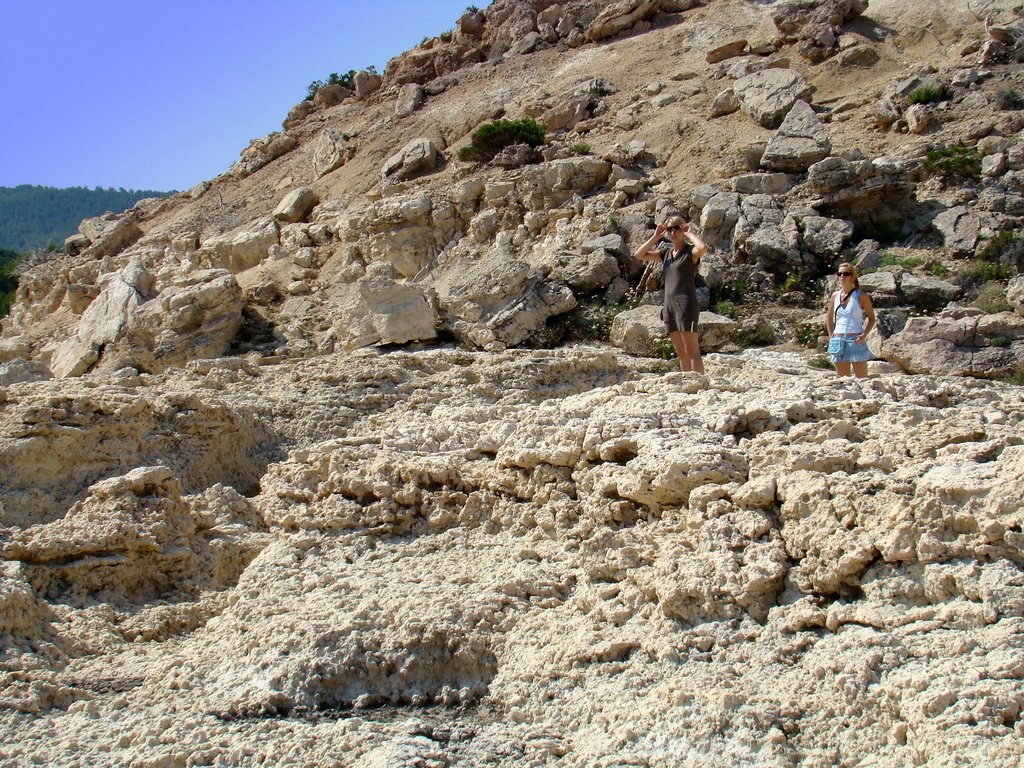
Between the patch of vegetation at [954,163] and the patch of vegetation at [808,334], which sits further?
the patch of vegetation at [954,163]

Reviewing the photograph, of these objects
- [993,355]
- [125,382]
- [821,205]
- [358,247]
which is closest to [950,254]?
[821,205]

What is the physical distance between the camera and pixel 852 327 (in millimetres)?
5480

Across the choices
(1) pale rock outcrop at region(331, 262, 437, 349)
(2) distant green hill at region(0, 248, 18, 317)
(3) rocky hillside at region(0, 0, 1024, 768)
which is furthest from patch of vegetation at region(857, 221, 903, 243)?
(2) distant green hill at region(0, 248, 18, 317)

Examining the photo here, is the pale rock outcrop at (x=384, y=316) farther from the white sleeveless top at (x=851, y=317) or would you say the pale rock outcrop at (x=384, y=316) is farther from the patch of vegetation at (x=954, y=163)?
the patch of vegetation at (x=954, y=163)

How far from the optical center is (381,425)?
498cm

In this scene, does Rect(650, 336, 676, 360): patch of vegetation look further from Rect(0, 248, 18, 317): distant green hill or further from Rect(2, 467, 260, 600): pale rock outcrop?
Rect(0, 248, 18, 317): distant green hill

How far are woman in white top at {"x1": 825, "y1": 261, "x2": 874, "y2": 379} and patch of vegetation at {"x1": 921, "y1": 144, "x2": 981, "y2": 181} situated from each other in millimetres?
7180

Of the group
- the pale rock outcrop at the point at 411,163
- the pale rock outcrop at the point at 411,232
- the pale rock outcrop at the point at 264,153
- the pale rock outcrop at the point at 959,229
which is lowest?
the pale rock outcrop at the point at 959,229

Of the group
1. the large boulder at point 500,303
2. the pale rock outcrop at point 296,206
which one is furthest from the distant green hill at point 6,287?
the large boulder at point 500,303

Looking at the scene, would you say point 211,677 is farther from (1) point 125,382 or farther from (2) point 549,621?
(1) point 125,382

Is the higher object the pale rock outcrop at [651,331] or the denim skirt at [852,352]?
the pale rock outcrop at [651,331]

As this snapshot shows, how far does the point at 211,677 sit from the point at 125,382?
127 inches

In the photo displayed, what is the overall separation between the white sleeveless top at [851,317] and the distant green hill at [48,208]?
10198cm

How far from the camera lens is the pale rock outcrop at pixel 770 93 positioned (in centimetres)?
1417
